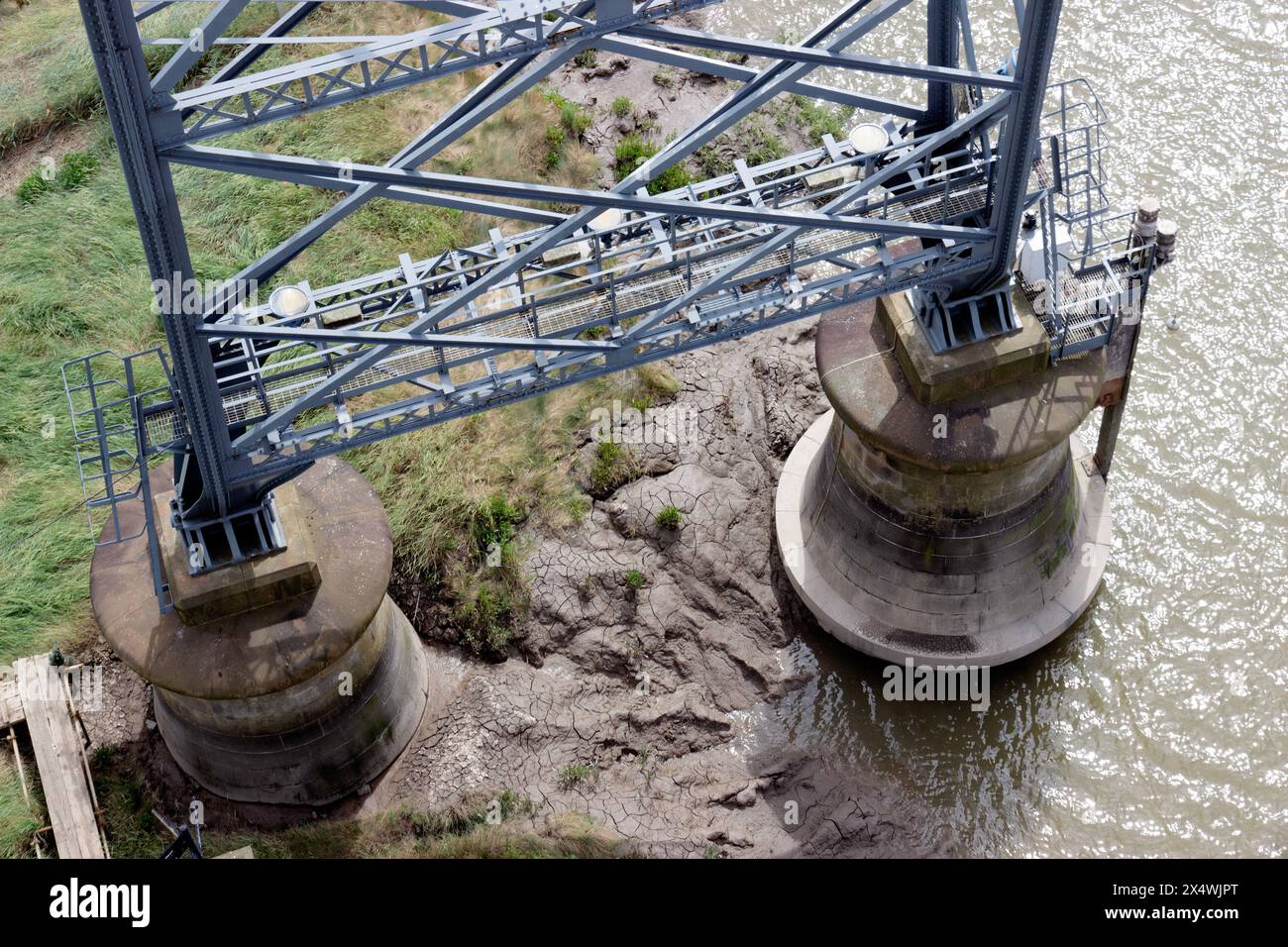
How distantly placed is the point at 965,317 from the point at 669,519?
631 cm

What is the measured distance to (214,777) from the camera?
2477 cm

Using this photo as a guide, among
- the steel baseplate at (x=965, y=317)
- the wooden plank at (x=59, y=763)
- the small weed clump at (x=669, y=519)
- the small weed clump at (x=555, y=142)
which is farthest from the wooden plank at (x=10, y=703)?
the steel baseplate at (x=965, y=317)

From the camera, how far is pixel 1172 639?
2602cm

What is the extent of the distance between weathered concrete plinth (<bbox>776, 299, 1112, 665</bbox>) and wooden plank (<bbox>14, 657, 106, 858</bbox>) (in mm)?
12054

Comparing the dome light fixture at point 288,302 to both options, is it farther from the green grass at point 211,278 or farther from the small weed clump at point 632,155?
the small weed clump at point 632,155

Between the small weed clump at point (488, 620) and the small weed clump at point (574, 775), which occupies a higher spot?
the small weed clump at point (488, 620)

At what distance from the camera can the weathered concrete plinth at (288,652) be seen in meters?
22.4

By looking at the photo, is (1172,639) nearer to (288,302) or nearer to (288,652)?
(288,652)

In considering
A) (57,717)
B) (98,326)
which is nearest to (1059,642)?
(57,717)

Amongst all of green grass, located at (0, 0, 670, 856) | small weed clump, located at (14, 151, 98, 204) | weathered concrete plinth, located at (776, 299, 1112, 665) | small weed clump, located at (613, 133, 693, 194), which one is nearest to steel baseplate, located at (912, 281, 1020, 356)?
weathered concrete plinth, located at (776, 299, 1112, 665)

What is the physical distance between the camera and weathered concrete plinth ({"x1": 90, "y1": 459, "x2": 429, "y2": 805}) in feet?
73.6

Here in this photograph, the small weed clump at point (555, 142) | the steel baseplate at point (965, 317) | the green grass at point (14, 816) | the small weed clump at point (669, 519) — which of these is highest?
the small weed clump at point (555, 142)

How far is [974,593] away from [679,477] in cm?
555

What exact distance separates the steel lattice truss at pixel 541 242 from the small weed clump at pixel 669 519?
158 inches
